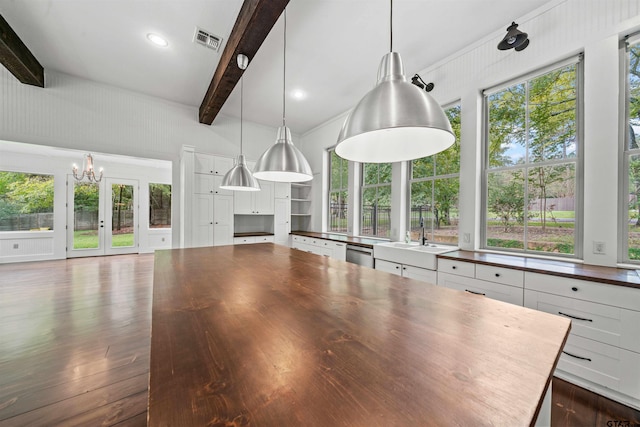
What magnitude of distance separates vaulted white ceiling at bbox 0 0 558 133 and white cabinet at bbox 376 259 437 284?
2.71m

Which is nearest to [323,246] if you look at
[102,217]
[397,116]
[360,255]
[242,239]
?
[360,255]

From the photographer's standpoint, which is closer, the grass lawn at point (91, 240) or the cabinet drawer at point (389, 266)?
the cabinet drawer at point (389, 266)

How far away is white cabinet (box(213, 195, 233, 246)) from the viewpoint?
4.45m

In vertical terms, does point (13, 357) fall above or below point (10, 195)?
below

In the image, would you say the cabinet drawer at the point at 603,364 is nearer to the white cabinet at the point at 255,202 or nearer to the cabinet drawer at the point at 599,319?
the cabinet drawer at the point at 599,319

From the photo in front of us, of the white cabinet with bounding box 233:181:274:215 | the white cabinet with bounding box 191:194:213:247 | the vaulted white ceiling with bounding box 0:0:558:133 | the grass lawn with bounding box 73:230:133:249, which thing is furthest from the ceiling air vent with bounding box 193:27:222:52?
the grass lawn with bounding box 73:230:133:249

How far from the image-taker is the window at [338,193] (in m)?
4.97

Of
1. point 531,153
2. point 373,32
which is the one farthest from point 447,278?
point 373,32

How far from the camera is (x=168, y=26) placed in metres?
2.55

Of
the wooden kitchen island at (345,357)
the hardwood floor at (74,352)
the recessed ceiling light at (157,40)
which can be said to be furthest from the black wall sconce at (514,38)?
the hardwood floor at (74,352)

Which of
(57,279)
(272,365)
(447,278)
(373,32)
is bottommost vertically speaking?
(57,279)

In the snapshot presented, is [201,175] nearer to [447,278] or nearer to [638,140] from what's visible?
[447,278]

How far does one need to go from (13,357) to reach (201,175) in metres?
3.10

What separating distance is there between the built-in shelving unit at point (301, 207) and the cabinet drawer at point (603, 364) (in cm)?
472
